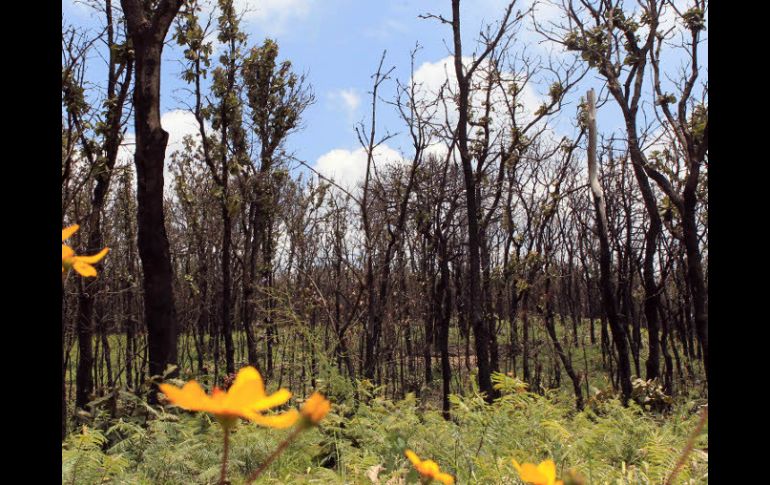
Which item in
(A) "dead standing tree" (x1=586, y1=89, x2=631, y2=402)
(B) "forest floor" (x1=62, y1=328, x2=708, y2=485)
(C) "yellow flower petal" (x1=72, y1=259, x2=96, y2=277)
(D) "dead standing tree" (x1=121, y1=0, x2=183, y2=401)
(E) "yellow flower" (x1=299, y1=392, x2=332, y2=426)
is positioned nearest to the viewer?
(E) "yellow flower" (x1=299, y1=392, x2=332, y2=426)

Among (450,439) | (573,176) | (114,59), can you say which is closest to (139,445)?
(450,439)

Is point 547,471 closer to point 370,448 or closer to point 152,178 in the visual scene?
point 370,448

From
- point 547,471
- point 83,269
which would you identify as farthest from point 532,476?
point 83,269

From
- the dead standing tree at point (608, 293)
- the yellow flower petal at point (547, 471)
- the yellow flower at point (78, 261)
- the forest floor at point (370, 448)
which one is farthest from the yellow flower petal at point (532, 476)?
the dead standing tree at point (608, 293)

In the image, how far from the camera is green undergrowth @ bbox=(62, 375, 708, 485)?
2.01 metres

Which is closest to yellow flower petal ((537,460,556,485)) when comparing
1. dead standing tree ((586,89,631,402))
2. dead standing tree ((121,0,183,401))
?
dead standing tree ((121,0,183,401))

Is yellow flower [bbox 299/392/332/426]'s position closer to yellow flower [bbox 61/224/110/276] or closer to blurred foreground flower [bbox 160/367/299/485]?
blurred foreground flower [bbox 160/367/299/485]

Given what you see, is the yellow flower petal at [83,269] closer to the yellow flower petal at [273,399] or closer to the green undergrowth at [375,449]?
the yellow flower petal at [273,399]

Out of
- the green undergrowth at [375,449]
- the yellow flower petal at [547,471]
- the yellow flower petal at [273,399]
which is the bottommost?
the green undergrowth at [375,449]

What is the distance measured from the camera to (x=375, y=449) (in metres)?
2.65

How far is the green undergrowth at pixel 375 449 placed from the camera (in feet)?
6.61
